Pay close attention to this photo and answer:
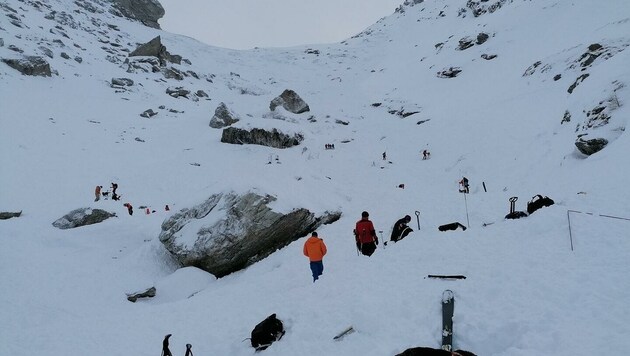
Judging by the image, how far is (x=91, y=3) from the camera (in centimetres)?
8356

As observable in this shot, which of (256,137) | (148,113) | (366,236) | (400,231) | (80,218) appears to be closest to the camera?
(366,236)

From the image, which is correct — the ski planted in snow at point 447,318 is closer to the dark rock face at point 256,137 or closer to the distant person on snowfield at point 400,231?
the distant person on snowfield at point 400,231

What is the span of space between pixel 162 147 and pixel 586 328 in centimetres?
3824

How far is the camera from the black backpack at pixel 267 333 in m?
9.19

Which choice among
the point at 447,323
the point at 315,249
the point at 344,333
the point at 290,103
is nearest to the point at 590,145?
the point at 315,249

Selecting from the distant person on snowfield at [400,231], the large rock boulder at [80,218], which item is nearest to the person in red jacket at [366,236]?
the distant person on snowfield at [400,231]

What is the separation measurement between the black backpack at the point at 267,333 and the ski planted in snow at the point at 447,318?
4.10 m

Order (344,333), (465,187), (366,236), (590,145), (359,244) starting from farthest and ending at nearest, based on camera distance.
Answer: (465,187), (590,145), (359,244), (366,236), (344,333)

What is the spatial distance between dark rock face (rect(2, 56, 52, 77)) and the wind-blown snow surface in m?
1.20

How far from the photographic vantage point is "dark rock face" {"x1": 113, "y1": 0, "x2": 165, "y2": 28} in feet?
306

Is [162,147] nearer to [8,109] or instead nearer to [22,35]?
[8,109]

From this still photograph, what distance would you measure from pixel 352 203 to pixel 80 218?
15.2 metres

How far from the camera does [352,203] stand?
23.0m

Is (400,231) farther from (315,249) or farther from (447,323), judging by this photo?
(447,323)
